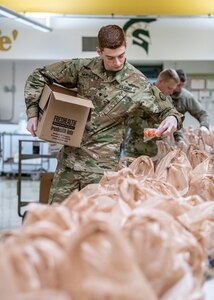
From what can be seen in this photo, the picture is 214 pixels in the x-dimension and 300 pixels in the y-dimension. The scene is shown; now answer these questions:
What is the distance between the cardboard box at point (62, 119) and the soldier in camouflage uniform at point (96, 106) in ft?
0.36

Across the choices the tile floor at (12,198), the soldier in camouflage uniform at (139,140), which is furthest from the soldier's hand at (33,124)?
the tile floor at (12,198)

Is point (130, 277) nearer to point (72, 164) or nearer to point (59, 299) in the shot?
point (59, 299)

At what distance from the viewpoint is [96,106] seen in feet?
11.9

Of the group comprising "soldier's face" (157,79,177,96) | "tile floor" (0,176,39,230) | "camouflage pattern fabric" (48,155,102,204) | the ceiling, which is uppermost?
the ceiling

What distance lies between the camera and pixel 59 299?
0.94 metres

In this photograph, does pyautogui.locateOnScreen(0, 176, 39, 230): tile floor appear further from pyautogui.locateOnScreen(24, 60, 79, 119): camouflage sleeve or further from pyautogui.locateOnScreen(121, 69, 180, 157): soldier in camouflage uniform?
pyautogui.locateOnScreen(24, 60, 79, 119): camouflage sleeve

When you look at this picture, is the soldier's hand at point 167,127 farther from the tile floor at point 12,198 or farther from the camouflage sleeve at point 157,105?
the tile floor at point 12,198

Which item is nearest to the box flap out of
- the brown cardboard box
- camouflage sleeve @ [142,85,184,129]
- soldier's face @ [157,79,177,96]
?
camouflage sleeve @ [142,85,184,129]

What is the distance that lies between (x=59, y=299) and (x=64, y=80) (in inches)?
111

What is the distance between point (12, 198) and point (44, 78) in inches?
223

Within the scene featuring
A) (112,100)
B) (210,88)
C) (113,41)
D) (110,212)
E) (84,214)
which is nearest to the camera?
(84,214)

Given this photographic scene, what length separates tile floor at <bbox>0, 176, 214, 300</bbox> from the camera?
716cm

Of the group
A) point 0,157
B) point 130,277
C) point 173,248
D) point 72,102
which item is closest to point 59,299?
point 130,277

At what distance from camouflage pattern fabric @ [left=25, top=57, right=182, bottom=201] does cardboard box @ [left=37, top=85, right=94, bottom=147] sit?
4.4 inches
